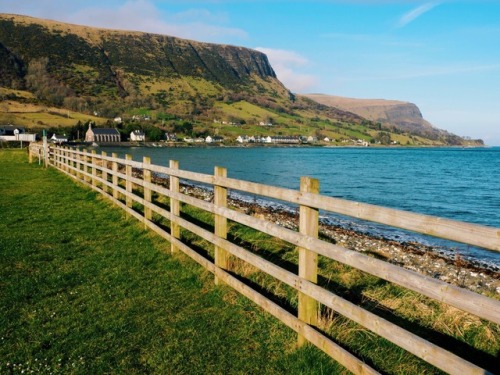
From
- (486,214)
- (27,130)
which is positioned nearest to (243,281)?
(486,214)

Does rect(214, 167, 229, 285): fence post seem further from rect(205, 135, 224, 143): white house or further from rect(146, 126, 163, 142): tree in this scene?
rect(205, 135, 224, 143): white house

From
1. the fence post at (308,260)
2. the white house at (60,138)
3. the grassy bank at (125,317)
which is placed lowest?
the grassy bank at (125,317)

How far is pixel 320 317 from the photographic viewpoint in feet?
16.9

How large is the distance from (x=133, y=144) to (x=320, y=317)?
497ft

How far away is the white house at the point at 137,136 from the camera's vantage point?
528 feet

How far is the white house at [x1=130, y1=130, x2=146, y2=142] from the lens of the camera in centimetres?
16100

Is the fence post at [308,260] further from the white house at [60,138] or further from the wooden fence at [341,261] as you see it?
the white house at [60,138]

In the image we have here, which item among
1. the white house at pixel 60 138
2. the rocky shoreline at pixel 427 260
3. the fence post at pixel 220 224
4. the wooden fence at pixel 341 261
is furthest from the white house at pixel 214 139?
the fence post at pixel 220 224

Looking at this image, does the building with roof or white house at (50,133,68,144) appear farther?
the building with roof

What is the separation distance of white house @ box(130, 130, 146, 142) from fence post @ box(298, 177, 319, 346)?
163 m

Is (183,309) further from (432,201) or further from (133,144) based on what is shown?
(133,144)

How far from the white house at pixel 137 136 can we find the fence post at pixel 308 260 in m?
163

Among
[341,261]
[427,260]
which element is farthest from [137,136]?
[341,261]

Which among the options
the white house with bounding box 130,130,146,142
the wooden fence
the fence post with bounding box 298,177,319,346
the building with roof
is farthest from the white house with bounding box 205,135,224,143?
the fence post with bounding box 298,177,319,346
